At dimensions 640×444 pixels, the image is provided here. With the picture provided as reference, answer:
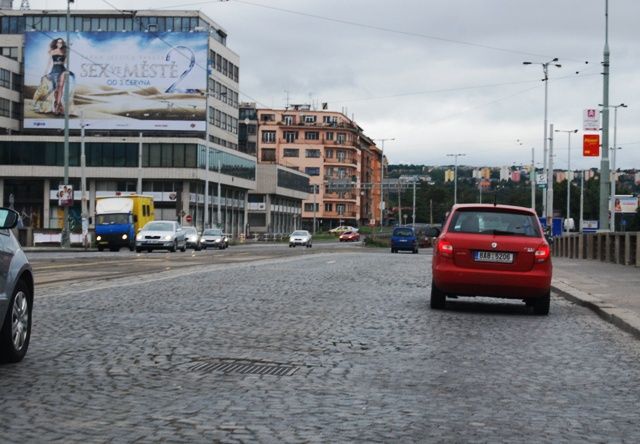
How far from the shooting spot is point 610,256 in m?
34.0

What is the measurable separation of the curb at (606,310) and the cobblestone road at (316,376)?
18 centimetres

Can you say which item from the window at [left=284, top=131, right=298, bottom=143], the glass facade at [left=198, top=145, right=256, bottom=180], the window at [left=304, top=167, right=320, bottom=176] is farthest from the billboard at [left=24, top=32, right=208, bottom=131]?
the window at [left=304, top=167, right=320, bottom=176]

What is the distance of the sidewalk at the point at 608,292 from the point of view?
1262 centimetres

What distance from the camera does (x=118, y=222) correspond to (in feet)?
172

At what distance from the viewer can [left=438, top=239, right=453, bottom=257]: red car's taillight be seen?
13741 mm

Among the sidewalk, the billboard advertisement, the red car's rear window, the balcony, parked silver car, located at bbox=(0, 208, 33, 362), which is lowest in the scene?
the sidewalk

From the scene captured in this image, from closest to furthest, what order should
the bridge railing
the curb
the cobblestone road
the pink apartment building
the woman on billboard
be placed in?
the cobblestone road
the curb
the bridge railing
the woman on billboard
the pink apartment building

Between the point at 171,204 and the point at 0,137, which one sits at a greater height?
the point at 0,137

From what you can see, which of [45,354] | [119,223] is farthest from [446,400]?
[119,223]

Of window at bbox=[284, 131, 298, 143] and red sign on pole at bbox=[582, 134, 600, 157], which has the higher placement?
window at bbox=[284, 131, 298, 143]

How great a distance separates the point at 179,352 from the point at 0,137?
84547mm

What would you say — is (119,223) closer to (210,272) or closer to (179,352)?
(210,272)

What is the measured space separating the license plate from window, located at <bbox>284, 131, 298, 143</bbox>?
14319 centimetres

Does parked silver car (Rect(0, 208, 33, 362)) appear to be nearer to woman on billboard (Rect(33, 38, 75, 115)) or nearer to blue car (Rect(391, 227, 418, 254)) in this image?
blue car (Rect(391, 227, 418, 254))
